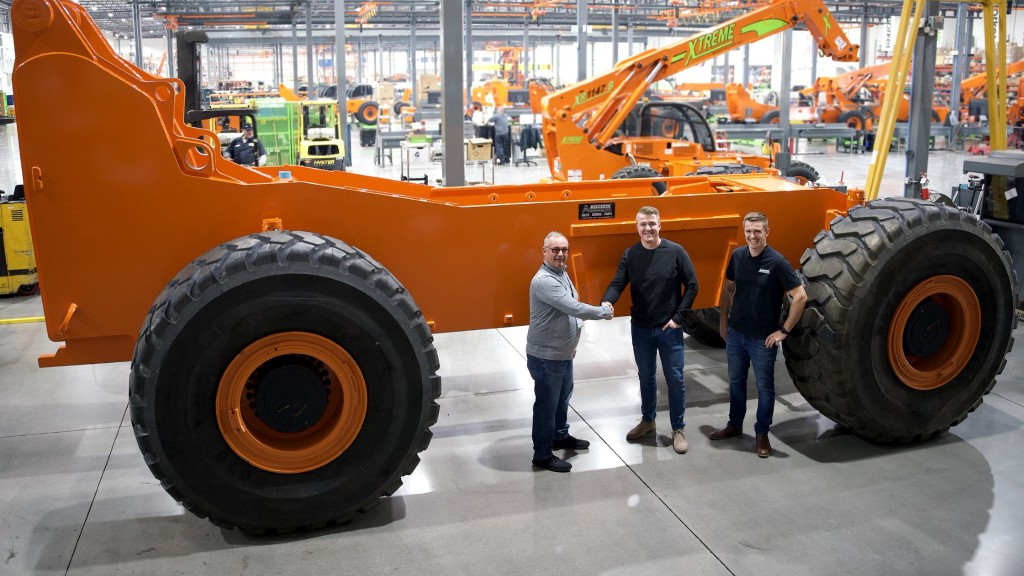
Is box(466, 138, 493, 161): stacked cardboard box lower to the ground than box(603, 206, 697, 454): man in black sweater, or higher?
higher

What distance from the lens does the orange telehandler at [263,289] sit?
4.34 metres

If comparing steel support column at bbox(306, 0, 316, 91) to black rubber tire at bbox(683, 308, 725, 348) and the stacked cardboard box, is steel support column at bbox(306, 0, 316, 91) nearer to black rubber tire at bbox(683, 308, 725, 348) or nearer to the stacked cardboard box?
the stacked cardboard box

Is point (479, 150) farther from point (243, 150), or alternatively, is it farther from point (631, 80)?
point (243, 150)

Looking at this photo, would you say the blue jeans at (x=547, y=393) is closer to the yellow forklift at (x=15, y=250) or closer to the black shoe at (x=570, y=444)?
the black shoe at (x=570, y=444)

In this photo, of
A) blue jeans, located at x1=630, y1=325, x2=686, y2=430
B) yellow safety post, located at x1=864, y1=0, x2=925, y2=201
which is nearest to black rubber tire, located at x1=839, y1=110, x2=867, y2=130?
yellow safety post, located at x1=864, y1=0, x2=925, y2=201

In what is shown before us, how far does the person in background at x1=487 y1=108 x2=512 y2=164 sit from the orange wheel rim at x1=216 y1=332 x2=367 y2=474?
19281 mm

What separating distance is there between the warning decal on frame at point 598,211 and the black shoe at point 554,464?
1.51 meters

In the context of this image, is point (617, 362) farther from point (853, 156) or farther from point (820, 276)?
point (853, 156)

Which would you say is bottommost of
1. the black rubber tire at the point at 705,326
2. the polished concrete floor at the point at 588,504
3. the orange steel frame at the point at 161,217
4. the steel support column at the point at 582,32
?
the polished concrete floor at the point at 588,504

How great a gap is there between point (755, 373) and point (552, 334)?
138 centimetres

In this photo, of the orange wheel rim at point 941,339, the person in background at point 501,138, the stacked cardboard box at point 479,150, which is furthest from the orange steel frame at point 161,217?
the person in background at point 501,138

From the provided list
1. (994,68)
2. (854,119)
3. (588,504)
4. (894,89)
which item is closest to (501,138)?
(854,119)

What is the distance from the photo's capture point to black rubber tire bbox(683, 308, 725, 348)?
7829 millimetres

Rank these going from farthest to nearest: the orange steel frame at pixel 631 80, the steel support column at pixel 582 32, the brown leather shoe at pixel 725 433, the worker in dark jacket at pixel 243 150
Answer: the steel support column at pixel 582 32 → the orange steel frame at pixel 631 80 → the worker in dark jacket at pixel 243 150 → the brown leather shoe at pixel 725 433
